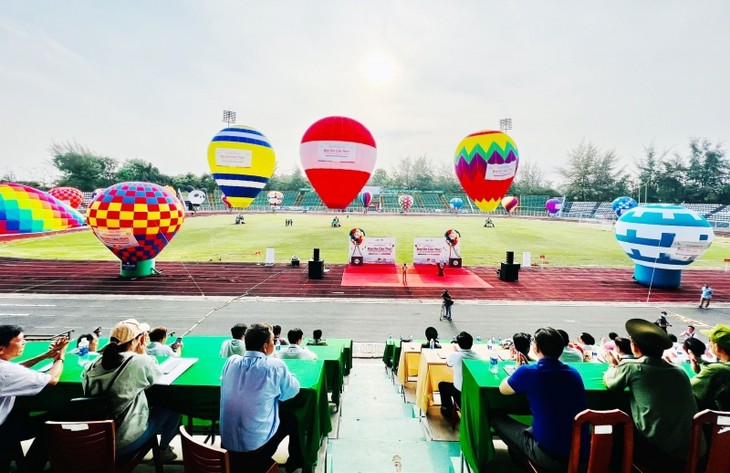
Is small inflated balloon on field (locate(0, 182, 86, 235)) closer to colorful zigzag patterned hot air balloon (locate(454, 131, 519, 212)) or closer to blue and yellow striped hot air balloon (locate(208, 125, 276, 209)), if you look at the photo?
blue and yellow striped hot air balloon (locate(208, 125, 276, 209))

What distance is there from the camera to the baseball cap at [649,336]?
3.31 m

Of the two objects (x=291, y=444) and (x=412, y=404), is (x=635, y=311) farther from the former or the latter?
(x=291, y=444)

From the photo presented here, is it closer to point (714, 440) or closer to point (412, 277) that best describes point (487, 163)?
point (412, 277)

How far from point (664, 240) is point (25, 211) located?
88.9 feet

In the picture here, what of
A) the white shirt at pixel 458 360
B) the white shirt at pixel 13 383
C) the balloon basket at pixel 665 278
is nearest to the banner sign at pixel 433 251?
the balloon basket at pixel 665 278

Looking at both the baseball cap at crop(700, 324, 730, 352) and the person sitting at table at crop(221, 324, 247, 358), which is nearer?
the baseball cap at crop(700, 324, 730, 352)

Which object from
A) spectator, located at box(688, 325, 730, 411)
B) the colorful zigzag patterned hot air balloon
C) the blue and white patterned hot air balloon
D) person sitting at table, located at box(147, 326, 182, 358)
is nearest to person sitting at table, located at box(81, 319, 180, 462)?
person sitting at table, located at box(147, 326, 182, 358)

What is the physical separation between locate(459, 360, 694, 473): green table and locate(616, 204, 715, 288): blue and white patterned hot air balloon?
1794 centimetres

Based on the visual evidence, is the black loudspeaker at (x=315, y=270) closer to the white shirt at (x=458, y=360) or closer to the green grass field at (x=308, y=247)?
the green grass field at (x=308, y=247)

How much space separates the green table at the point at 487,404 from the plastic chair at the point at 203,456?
2356mm

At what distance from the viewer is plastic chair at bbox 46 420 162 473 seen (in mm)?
2996

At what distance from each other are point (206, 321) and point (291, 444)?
10.2 meters

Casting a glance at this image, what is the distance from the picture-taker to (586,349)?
663 cm

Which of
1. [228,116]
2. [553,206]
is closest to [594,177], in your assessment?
[553,206]
